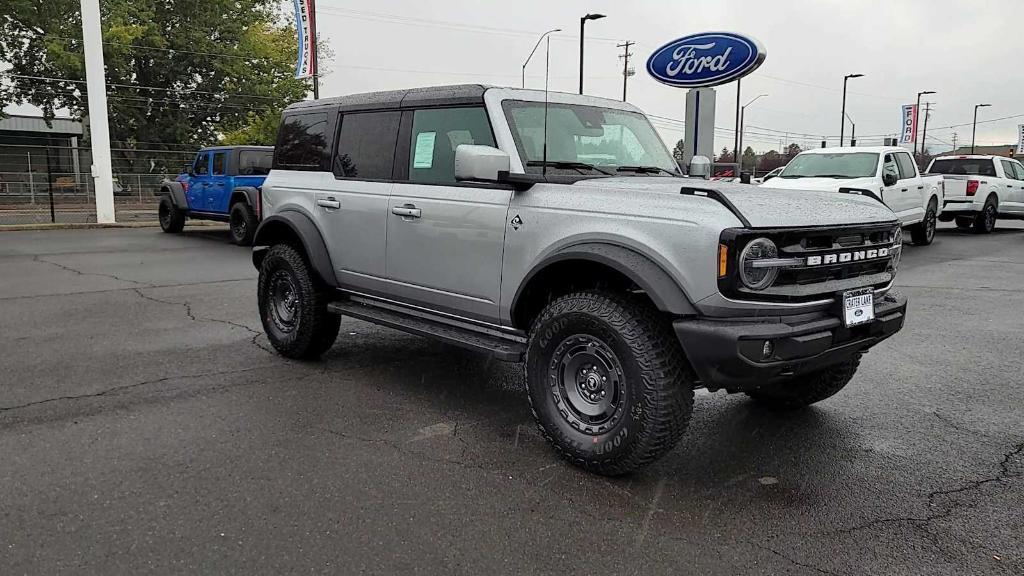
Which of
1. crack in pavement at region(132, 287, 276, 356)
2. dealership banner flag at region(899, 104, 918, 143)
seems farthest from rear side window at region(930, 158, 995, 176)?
dealership banner flag at region(899, 104, 918, 143)

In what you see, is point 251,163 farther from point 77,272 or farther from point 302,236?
point 302,236

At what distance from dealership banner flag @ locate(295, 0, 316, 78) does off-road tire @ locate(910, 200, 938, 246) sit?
18.2 m

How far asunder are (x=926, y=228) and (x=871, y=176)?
3160 millimetres

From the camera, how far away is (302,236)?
5.64 metres

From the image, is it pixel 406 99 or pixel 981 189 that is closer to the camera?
pixel 406 99

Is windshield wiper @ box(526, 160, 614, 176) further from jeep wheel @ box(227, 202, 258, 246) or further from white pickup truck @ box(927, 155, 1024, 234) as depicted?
white pickup truck @ box(927, 155, 1024, 234)

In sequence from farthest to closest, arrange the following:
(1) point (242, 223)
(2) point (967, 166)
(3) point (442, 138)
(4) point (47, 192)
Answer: (4) point (47, 192)
(2) point (967, 166)
(1) point (242, 223)
(3) point (442, 138)

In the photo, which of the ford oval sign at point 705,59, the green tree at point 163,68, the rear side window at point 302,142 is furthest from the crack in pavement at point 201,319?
the green tree at point 163,68

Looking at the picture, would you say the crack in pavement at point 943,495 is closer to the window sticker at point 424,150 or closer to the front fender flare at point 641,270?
the front fender flare at point 641,270

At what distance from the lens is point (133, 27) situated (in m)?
31.6

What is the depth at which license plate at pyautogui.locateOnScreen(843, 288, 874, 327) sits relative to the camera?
3598 millimetres

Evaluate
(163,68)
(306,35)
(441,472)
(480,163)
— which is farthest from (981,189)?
(163,68)

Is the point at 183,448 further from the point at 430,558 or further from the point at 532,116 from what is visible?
the point at 532,116

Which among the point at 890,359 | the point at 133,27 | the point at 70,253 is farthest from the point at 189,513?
the point at 133,27
